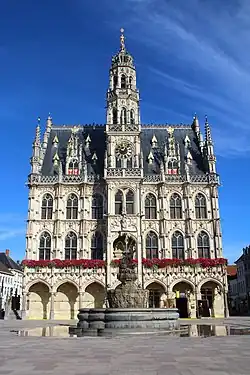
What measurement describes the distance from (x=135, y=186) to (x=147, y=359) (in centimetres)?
3500

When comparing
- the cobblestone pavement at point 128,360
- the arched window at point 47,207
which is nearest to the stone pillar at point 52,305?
the arched window at point 47,207

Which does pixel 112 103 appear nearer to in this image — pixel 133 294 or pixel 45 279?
pixel 45 279

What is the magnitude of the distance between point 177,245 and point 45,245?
15817mm

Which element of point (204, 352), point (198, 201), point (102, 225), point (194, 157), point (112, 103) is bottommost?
point (204, 352)

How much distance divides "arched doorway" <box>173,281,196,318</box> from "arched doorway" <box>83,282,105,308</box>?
846cm

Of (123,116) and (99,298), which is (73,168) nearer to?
(123,116)

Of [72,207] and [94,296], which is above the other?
[72,207]

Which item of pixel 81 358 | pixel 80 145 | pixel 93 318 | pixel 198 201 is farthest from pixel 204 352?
pixel 80 145

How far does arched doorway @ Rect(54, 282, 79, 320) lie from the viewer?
42188 mm

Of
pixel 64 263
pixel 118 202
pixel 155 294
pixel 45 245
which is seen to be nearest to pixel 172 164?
pixel 118 202

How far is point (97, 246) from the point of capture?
44.5 metres

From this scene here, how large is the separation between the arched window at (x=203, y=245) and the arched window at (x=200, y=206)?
214cm

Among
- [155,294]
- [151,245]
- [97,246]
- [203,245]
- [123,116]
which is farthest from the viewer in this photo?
[123,116]

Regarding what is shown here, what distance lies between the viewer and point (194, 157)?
1980 inches
